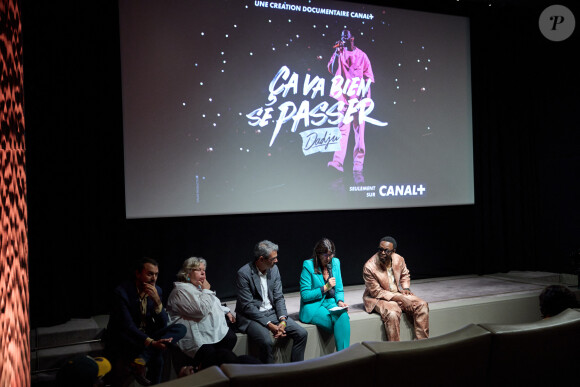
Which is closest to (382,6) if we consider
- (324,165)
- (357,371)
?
(324,165)

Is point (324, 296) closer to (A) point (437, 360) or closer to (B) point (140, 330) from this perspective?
(B) point (140, 330)

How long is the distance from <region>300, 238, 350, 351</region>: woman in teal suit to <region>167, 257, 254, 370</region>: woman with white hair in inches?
26.7

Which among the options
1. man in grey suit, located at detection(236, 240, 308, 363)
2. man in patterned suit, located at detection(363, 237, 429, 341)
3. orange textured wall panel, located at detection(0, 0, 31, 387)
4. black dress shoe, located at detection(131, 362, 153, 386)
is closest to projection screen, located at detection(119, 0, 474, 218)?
man in patterned suit, located at detection(363, 237, 429, 341)

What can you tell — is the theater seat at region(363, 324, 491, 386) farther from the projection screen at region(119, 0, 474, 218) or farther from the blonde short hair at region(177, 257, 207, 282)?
the projection screen at region(119, 0, 474, 218)

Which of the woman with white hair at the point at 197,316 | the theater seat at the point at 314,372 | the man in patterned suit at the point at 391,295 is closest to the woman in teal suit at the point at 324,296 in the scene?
the man in patterned suit at the point at 391,295

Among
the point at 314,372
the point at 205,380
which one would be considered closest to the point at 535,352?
the point at 314,372

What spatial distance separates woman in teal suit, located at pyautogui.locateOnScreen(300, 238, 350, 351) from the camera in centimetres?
401

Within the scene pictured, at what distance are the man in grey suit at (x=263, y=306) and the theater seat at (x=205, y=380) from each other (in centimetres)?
227

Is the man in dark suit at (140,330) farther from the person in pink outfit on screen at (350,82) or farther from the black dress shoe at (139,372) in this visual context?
the person in pink outfit on screen at (350,82)

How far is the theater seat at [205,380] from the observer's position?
4.71ft

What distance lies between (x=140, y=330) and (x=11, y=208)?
2.17 metres

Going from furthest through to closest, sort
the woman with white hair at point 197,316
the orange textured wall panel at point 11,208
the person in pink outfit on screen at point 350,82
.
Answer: the person in pink outfit on screen at point 350,82, the woman with white hair at point 197,316, the orange textured wall panel at point 11,208

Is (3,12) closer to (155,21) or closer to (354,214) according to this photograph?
(155,21)

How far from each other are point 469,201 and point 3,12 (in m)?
5.67
